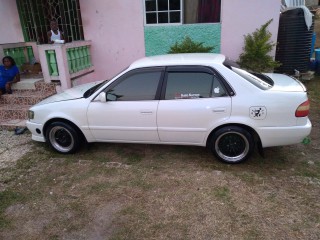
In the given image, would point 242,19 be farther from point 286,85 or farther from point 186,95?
point 186,95

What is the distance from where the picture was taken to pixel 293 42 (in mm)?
7242

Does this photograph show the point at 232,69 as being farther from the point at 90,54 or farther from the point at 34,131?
the point at 90,54

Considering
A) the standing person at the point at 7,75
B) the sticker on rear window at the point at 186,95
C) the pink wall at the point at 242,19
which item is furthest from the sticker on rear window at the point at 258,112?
the standing person at the point at 7,75

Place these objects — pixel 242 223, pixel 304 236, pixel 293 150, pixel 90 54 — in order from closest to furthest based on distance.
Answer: pixel 304 236
pixel 242 223
pixel 293 150
pixel 90 54

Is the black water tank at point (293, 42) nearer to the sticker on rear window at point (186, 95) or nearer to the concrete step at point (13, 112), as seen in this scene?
the sticker on rear window at point (186, 95)

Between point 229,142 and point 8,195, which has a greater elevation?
point 229,142

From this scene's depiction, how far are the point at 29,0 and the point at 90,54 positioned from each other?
7.70 feet

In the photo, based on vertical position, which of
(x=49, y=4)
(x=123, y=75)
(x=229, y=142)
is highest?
(x=49, y=4)

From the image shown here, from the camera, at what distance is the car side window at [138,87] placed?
3.90 metres

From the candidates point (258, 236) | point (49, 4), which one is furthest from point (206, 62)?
point (49, 4)

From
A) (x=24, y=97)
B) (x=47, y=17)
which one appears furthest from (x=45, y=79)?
(x=47, y=17)

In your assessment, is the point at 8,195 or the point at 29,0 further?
the point at 29,0

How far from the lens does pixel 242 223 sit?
9.26 ft

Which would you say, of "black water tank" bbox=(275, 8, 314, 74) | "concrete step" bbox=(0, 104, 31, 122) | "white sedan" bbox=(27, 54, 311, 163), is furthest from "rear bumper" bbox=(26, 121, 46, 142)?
"black water tank" bbox=(275, 8, 314, 74)
